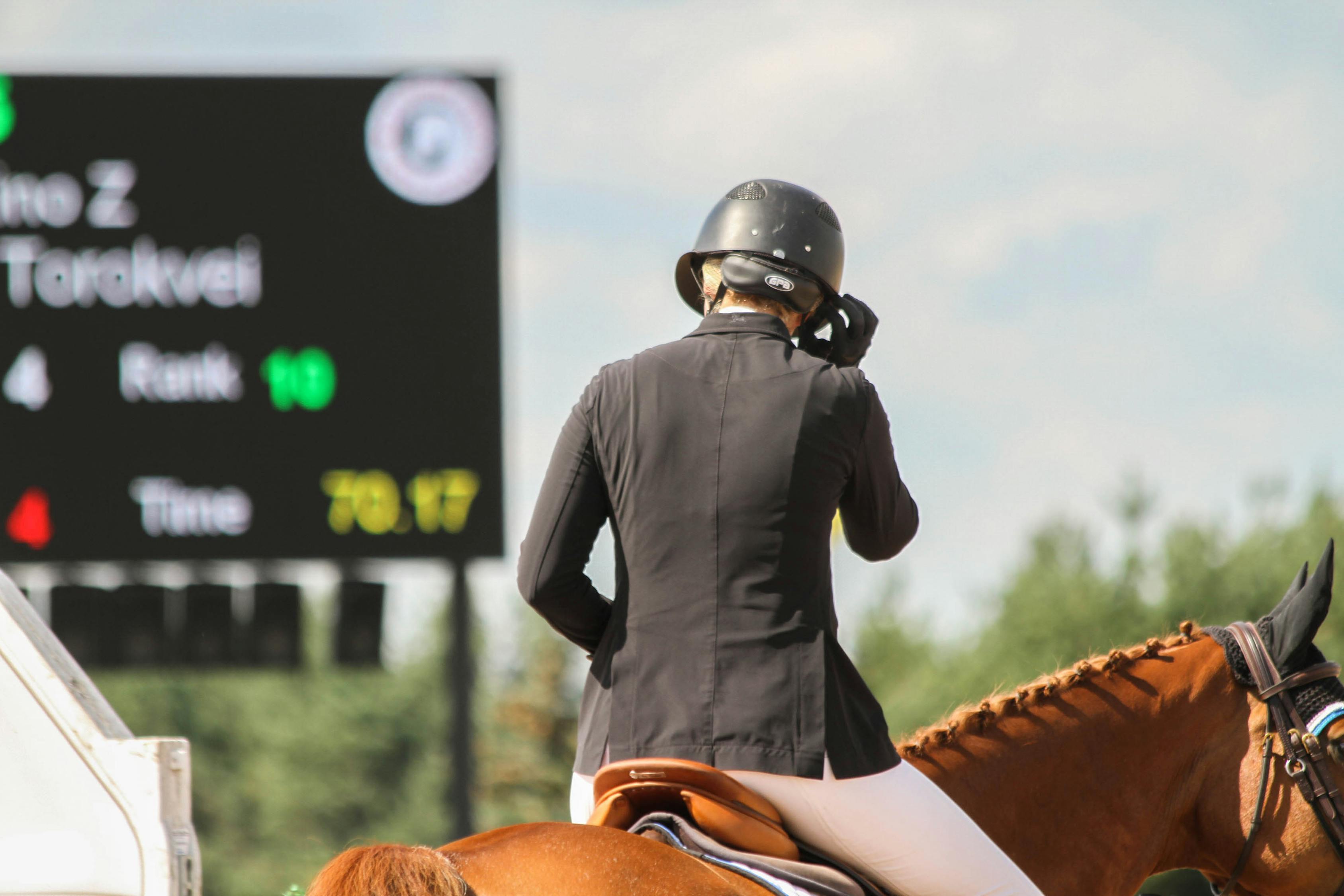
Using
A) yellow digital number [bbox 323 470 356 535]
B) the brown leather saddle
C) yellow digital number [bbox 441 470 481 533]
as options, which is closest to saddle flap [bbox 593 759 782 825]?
the brown leather saddle

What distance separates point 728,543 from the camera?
2.49 metres

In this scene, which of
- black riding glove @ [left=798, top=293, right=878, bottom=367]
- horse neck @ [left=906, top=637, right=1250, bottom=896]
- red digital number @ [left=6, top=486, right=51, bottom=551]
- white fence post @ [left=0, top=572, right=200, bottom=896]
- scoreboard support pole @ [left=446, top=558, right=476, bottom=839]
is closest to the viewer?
white fence post @ [left=0, top=572, right=200, bottom=896]

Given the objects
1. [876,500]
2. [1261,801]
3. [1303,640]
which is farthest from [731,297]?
[1261,801]

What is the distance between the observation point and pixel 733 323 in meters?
2.66

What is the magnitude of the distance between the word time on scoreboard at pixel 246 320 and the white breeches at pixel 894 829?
582cm

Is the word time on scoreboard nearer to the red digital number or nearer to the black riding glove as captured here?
the red digital number

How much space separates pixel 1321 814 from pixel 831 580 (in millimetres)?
1347

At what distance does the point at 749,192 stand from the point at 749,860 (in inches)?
46.2

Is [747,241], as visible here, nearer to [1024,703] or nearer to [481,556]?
[1024,703]

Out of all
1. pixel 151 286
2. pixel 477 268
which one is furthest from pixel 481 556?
pixel 151 286

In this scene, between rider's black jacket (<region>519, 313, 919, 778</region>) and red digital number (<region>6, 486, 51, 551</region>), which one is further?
red digital number (<region>6, 486, 51, 551</region>)

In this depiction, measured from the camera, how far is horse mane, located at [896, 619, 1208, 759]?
3.17m

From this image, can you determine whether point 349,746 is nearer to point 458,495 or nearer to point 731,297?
point 458,495

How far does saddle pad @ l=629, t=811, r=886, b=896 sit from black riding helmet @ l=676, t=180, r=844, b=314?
917mm
